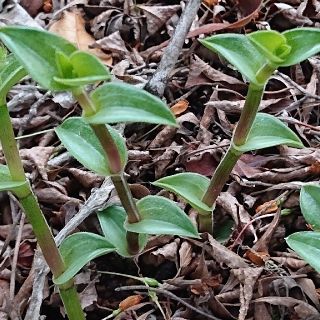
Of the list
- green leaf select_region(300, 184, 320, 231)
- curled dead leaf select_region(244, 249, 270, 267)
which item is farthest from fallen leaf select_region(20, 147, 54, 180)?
green leaf select_region(300, 184, 320, 231)

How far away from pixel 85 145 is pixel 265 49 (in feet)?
1.15

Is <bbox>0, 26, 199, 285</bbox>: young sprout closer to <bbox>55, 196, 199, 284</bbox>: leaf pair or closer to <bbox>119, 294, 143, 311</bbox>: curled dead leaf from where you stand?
<bbox>55, 196, 199, 284</bbox>: leaf pair

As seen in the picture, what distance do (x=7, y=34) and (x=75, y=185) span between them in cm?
68

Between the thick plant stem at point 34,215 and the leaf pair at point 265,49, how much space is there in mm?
327

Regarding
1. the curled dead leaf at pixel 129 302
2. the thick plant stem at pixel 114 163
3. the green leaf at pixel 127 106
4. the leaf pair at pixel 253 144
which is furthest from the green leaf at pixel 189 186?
the green leaf at pixel 127 106

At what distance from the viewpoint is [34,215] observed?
1025mm

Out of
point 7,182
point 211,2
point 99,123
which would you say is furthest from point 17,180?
point 211,2

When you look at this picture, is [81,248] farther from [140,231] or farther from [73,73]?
[73,73]

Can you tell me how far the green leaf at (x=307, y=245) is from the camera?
3.34ft

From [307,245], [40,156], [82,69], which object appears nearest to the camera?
[82,69]

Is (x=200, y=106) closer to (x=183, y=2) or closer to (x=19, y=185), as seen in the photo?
(x=183, y=2)

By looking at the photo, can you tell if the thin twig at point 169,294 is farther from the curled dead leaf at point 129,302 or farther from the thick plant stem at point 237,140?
the thick plant stem at point 237,140

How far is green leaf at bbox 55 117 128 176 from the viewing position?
0.99 metres

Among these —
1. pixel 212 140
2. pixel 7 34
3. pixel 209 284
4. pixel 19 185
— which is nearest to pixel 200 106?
pixel 212 140
